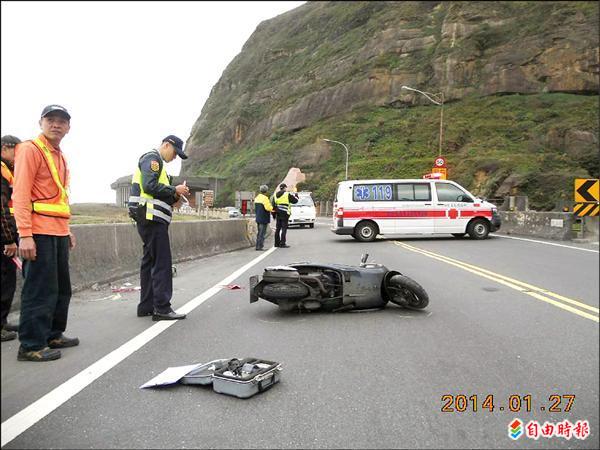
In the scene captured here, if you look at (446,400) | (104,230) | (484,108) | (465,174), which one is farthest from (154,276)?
(484,108)

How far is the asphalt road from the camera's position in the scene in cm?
236

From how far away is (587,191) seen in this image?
3490 millimetres

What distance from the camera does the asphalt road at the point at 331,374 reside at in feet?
7.73

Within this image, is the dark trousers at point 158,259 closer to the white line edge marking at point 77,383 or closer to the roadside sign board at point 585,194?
the white line edge marking at point 77,383

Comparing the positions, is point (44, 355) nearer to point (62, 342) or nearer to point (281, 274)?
point (62, 342)

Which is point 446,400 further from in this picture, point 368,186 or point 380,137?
point 380,137

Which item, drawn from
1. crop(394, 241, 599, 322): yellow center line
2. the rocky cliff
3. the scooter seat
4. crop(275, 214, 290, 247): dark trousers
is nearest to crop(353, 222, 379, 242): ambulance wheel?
crop(275, 214, 290, 247): dark trousers

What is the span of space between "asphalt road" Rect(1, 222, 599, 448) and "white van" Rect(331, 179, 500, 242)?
32.3 feet

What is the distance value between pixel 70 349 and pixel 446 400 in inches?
111

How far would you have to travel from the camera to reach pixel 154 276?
16.9 ft

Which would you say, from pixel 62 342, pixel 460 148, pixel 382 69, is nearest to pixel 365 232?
pixel 62 342

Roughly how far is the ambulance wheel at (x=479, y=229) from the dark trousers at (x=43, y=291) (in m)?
14.5

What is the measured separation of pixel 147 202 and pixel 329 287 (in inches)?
78.2

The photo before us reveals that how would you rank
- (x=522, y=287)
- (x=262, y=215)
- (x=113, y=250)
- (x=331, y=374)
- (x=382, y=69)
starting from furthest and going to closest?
(x=382, y=69)
(x=262, y=215)
(x=113, y=250)
(x=522, y=287)
(x=331, y=374)
